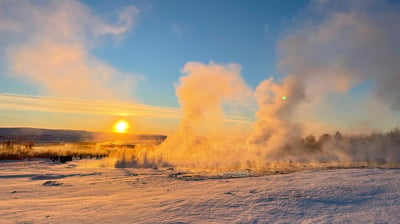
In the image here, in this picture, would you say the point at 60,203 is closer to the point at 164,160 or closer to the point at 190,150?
the point at 164,160

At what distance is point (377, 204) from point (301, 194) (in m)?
1.91

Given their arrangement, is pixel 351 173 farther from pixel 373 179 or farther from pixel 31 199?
pixel 31 199

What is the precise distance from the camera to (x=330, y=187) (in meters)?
9.88

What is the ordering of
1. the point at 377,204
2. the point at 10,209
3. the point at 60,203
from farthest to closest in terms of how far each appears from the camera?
1. the point at 60,203
2. the point at 10,209
3. the point at 377,204

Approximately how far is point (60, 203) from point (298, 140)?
34.1 m

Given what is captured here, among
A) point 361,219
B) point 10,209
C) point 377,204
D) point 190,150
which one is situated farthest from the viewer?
point 190,150

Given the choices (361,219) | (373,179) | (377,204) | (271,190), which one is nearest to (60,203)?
(271,190)

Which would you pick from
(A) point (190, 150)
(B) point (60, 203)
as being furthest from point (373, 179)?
(A) point (190, 150)

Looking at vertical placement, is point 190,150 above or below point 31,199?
above

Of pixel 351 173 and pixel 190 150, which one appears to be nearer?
pixel 351 173

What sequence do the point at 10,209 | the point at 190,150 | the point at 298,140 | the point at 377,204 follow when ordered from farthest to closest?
the point at 298,140 < the point at 190,150 < the point at 10,209 < the point at 377,204

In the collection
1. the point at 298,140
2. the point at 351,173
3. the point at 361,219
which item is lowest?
the point at 361,219

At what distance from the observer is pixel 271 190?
→ 9.83m

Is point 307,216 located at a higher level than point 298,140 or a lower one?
lower
